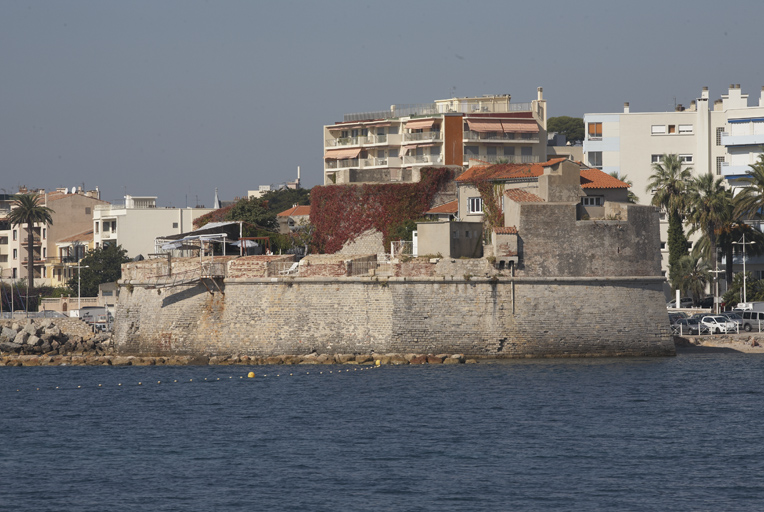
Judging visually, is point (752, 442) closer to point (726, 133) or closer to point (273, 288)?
point (273, 288)

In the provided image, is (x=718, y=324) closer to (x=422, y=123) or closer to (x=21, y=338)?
(x=422, y=123)

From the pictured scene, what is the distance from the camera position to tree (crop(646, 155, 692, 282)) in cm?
6094

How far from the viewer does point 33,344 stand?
166ft

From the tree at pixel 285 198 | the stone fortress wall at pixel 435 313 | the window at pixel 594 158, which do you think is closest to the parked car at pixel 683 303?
the window at pixel 594 158

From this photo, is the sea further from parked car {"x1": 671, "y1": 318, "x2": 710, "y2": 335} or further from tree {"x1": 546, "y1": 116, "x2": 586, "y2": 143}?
tree {"x1": 546, "y1": 116, "x2": 586, "y2": 143}

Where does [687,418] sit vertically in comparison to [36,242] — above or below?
below

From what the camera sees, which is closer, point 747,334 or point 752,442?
point 752,442

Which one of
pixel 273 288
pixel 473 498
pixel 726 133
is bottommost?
pixel 473 498

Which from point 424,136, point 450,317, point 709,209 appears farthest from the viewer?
point 424,136

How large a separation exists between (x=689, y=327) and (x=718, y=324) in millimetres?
1243

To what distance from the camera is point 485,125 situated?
7256cm

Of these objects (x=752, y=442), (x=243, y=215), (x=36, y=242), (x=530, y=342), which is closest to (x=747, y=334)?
(x=530, y=342)

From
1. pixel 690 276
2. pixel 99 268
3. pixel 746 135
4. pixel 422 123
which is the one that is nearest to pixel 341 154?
pixel 422 123

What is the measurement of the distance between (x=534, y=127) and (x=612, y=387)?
39278 millimetres
